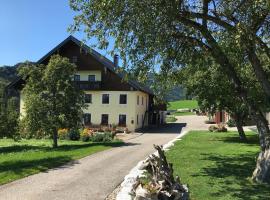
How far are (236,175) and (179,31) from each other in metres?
6.07

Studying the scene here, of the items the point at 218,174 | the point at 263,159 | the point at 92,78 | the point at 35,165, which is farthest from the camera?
the point at 92,78

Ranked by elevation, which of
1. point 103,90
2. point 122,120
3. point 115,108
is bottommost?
point 122,120

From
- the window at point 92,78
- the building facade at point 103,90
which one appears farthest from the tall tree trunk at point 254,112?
the window at point 92,78

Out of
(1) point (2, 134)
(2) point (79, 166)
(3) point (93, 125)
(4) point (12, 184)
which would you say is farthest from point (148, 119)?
(4) point (12, 184)

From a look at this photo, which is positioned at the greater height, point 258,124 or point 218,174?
point 258,124

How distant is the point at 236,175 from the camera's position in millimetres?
16594

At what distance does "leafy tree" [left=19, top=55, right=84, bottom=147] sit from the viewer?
29453mm

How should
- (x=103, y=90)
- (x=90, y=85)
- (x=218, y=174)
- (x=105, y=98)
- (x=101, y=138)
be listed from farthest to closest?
(x=105, y=98), (x=103, y=90), (x=90, y=85), (x=101, y=138), (x=218, y=174)

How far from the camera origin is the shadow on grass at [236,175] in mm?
13078

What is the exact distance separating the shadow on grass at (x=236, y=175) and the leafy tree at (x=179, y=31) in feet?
2.84

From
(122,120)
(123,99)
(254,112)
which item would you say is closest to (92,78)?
(123,99)

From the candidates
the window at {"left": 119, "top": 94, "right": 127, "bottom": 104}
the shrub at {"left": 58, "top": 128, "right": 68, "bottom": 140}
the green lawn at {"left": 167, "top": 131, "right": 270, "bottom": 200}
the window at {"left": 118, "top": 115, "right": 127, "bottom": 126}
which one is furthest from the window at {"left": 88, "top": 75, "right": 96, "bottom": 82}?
the green lawn at {"left": 167, "top": 131, "right": 270, "bottom": 200}

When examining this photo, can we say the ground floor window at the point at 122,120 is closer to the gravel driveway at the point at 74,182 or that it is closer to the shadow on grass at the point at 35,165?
the shadow on grass at the point at 35,165

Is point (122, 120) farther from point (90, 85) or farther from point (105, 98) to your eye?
point (90, 85)
